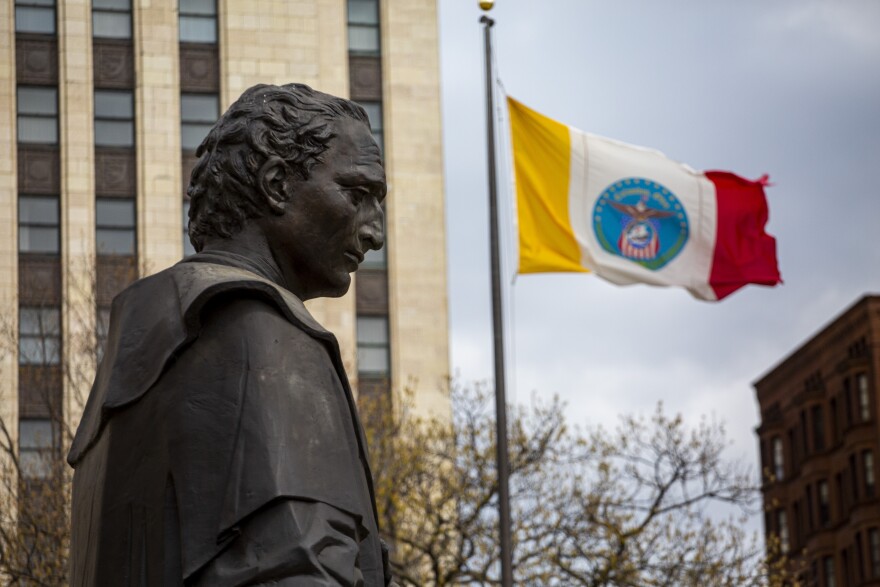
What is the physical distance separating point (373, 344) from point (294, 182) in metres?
48.1

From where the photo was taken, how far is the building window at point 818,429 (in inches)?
3393

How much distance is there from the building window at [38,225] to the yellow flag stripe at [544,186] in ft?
78.0

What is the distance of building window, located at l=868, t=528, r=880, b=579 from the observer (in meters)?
77.1

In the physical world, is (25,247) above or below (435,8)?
below

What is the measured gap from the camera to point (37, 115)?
2099 inches

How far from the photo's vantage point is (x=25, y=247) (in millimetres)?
51969

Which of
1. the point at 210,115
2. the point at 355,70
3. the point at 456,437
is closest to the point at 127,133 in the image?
the point at 210,115

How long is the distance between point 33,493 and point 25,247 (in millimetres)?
21153

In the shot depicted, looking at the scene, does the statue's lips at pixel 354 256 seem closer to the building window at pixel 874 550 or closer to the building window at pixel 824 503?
the building window at pixel 874 550

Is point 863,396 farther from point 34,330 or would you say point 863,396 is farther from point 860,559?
point 34,330

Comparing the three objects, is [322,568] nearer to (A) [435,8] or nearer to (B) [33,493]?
(B) [33,493]

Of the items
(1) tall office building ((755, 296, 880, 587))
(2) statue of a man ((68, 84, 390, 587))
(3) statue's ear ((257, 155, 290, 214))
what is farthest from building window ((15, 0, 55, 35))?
(3) statue's ear ((257, 155, 290, 214))

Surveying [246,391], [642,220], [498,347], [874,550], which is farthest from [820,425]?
[246,391]

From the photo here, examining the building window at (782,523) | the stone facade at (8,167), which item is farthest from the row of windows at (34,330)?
the building window at (782,523)
